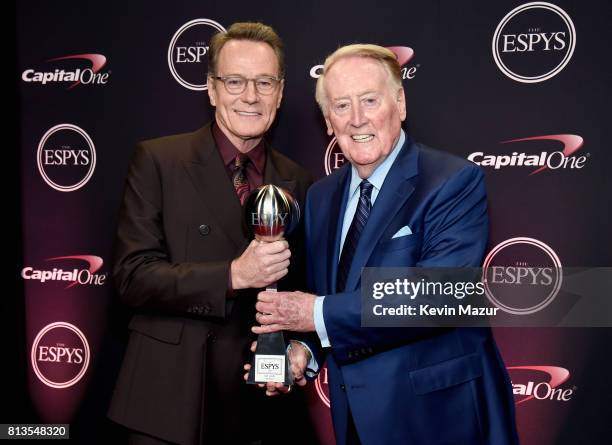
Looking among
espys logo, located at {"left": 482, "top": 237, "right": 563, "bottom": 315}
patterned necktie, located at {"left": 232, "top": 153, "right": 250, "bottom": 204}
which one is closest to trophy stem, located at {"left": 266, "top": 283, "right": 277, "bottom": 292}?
patterned necktie, located at {"left": 232, "top": 153, "right": 250, "bottom": 204}

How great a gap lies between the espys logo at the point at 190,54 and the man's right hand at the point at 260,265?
1.66 meters

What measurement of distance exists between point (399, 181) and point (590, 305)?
5.42 feet

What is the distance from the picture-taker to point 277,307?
204 cm

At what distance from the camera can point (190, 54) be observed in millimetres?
3453

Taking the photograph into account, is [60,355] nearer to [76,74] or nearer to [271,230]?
[76,74]

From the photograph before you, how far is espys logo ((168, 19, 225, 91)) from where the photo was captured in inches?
135

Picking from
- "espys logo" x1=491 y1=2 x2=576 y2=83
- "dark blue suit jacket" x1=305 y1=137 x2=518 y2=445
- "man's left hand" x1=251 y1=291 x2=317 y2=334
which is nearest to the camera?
"dark blue suit jacket" x1=305 y1=137 x2=518 y2=445

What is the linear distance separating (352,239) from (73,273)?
6.96ft

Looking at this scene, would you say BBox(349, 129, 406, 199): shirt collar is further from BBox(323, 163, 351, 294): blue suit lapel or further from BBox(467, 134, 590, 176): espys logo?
BBox(467, 134, 590, 176): espys logo

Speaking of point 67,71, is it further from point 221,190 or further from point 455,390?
point 455,390

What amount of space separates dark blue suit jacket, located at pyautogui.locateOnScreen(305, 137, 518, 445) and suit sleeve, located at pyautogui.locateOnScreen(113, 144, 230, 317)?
41 cm

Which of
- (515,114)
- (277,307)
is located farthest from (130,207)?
(515,114)

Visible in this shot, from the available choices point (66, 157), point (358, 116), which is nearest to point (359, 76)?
point (358, 116)

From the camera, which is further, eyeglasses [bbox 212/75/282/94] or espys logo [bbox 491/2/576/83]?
espys logo [bbox 491/2/576/83]
